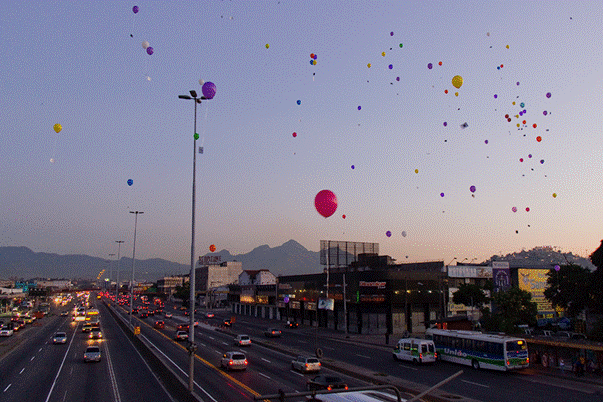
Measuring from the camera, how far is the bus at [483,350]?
35781 mm

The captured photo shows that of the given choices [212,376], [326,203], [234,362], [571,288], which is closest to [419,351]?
[234,362]

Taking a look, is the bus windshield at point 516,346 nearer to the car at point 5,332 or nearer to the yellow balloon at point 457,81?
the yellow balloon at point 457,81

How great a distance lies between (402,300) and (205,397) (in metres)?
50.8

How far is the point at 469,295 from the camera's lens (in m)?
77.9

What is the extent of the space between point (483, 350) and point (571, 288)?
42.3 meters

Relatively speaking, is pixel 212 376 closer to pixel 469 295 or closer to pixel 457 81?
pixel 457 81

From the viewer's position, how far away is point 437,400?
2452 cm

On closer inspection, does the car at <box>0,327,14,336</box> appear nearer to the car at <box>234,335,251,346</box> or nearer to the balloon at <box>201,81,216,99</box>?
the car at <box>234,335,251,346</box>

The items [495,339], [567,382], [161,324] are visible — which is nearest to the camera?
[567,382]

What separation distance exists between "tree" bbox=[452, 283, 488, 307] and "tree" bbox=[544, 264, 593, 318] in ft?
35.6

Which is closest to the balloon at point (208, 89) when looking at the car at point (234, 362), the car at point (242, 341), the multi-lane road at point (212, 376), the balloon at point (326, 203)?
the balloon at point (326, 203)

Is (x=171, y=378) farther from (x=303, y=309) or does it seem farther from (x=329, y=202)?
(x=303, y=309)

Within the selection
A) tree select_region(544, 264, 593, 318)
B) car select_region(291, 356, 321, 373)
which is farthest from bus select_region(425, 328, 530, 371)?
tree select_region(544, 264, 593, 318)

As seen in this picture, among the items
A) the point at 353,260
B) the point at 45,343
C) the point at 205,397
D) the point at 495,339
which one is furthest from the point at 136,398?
the point at 353,260
